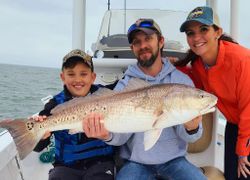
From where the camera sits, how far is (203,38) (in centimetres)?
383

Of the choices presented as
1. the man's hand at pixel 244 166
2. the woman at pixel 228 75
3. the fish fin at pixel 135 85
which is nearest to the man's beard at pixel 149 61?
the woman at pixel 228 75

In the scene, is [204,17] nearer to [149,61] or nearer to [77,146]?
[149,61]

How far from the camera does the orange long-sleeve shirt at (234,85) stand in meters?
3.67

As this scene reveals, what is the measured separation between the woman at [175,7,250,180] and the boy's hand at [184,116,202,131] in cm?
59

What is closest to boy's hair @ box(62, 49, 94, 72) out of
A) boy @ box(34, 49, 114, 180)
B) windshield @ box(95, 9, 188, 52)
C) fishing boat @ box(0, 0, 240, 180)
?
boy @ box(34, 49, 114, 180)

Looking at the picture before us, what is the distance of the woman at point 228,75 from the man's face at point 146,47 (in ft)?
1.20

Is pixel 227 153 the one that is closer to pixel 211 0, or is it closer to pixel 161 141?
pixel 161 141

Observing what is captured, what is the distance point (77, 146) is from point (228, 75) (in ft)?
5.90

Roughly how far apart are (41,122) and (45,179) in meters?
2.35

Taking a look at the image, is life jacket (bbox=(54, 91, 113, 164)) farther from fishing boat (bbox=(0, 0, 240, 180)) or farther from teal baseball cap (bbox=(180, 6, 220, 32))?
teal baseball cap (bbox=(180, 6, 220, 32))

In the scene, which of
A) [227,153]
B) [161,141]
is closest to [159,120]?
[161,141]

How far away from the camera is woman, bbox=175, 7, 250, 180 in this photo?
3697mm

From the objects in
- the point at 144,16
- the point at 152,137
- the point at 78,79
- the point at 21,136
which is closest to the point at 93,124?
the point at 152,137

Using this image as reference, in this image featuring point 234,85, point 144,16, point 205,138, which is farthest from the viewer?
point 144,16
